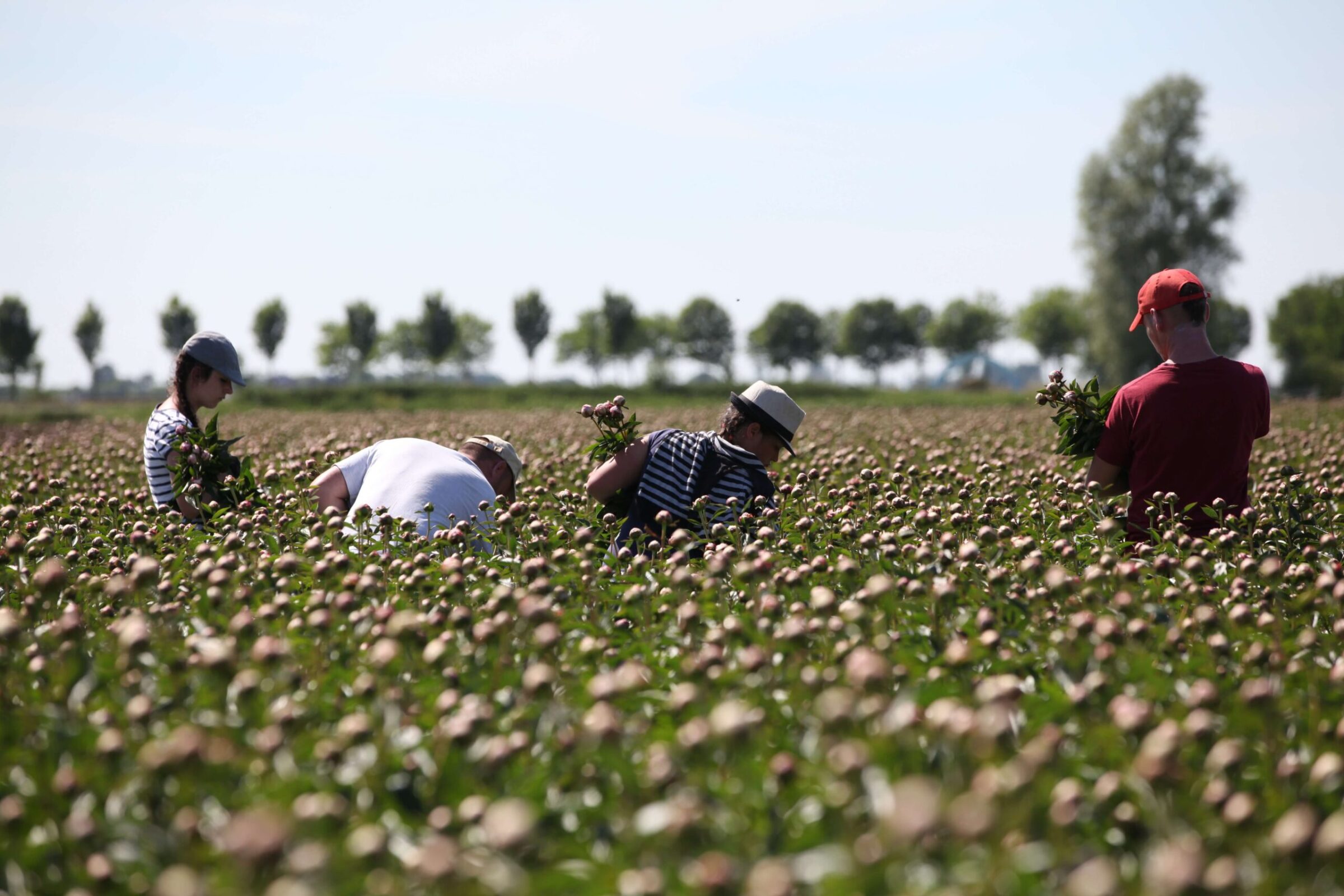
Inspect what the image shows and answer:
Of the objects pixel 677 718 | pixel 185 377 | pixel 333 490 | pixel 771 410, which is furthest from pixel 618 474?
pixel 677 718

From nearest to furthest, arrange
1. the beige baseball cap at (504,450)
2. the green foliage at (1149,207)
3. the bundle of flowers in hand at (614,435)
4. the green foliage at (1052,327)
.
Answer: the bundle of flowers in hand at (614,435) < the beige baseball cap at (504,450) < the green foliage at (1149,207) < the green foliage at (1052,327)

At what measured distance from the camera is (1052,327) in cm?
10031

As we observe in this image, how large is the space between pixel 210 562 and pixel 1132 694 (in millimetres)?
2878

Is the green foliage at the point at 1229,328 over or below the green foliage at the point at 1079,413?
over

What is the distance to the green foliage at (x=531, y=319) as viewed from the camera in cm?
8612

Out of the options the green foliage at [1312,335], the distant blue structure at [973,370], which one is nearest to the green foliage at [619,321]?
the distant blue structure at [973,370]

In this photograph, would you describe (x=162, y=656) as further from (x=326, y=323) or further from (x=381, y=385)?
(x=326, y=323)

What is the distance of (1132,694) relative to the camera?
2.74 meters

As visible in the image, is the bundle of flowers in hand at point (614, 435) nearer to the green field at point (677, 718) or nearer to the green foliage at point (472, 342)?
the green field at point (677, 718)

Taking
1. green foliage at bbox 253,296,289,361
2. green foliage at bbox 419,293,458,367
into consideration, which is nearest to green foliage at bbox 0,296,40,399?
green foliage at bbox 253,296,289,361

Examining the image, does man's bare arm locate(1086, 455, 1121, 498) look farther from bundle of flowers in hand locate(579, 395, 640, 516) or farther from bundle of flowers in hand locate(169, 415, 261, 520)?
bundle of flowers in hand locate(169, 415, 261, 520)

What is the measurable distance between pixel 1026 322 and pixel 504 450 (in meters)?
102

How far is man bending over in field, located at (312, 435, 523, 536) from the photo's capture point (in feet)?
18.0

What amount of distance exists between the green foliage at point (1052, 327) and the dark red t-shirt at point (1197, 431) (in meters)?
98.6
